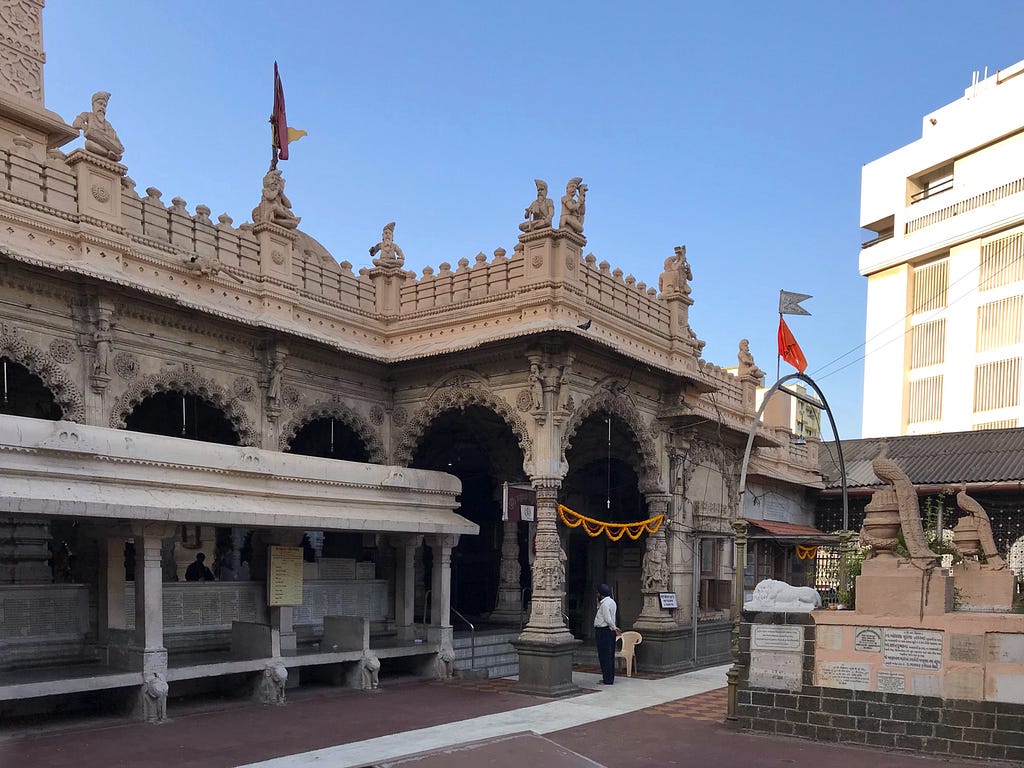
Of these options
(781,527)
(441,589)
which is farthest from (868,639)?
(781,527)

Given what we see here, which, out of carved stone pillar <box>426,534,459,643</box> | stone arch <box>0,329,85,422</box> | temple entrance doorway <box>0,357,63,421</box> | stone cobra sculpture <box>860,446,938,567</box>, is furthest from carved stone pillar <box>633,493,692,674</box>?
temple entrance doorway <box>0,357,63,421</box>

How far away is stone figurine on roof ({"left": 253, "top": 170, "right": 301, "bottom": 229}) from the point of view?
1494 cm

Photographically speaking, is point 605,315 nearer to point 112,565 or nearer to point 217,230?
point 217,230

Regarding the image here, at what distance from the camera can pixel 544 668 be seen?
1402cm

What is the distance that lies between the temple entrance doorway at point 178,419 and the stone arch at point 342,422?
156 cm

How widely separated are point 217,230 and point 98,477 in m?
5.06

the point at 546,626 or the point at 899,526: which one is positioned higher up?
the point at 899,526

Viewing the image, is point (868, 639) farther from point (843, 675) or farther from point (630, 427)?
point (630, 427)

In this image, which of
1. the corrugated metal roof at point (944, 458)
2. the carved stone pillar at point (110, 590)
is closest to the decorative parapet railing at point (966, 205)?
the corrugated metal roof at point (944, 458)

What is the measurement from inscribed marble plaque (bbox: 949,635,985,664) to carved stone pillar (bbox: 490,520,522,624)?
986 centimetres

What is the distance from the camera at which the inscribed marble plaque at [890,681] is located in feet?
34.1

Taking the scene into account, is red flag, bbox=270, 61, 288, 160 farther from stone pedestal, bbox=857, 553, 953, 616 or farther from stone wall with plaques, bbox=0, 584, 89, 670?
stone pedestal, bbox=857, 553, 953, 616

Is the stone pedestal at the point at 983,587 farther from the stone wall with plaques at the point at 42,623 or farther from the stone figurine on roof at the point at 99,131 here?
the stone figurine on roof at the point at 99,131

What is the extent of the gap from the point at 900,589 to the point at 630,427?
6920mm
